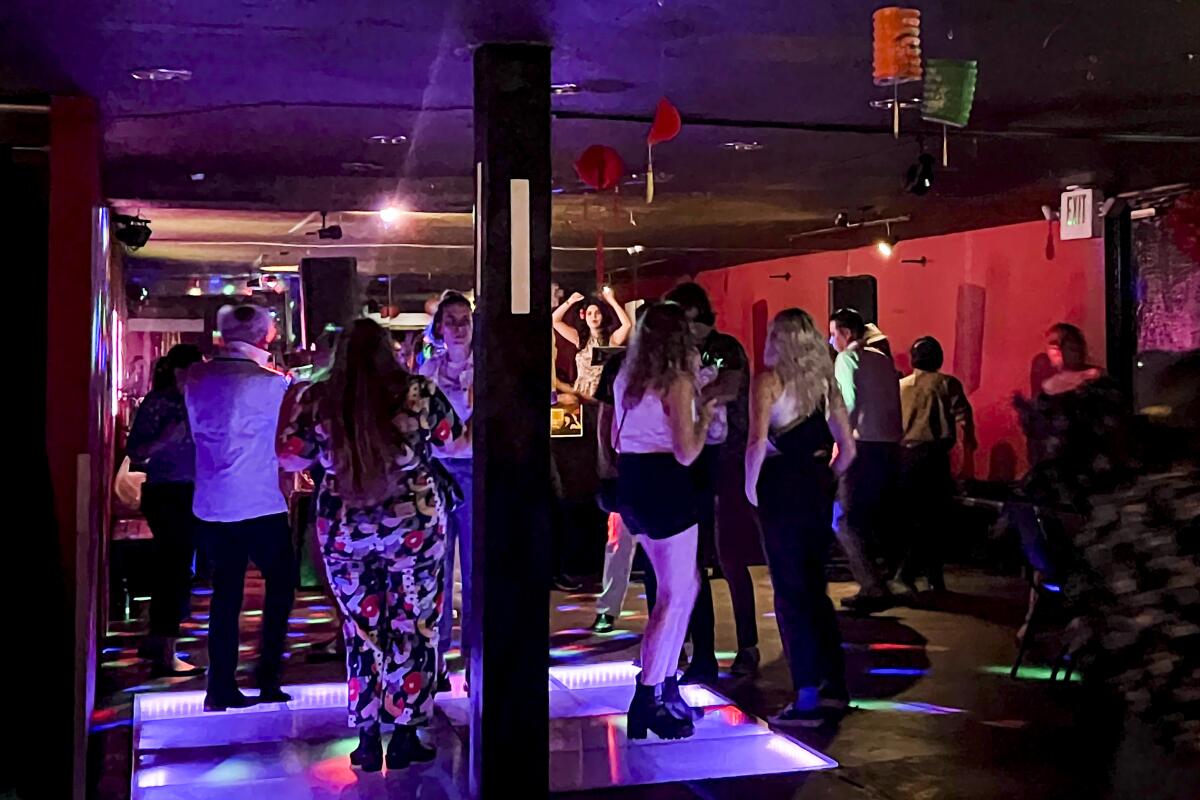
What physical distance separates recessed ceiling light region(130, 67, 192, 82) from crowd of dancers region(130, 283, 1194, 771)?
2.68 feet

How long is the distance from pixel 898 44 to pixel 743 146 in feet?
6.67

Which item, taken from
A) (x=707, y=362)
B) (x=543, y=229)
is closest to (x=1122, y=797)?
(x=543, y=229)

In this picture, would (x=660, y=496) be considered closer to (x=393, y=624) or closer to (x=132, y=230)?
(x=393, y=624)

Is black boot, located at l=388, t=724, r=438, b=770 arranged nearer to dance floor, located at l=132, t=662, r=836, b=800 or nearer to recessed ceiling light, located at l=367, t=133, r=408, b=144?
dance floor, located at l=132, t=662, r=836, b=800

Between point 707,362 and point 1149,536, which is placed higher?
point 707,362

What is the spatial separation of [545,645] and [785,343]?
148 cm

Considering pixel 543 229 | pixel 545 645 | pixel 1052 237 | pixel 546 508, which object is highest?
pixel 1052 237

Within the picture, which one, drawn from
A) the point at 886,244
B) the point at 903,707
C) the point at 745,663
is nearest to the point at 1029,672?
the point at 903,707

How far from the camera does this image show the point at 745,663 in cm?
508

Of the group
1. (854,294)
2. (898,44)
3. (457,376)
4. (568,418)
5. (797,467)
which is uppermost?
(898,44)

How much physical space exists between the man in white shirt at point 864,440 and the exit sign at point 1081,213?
1319mm

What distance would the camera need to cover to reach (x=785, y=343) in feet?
13.9

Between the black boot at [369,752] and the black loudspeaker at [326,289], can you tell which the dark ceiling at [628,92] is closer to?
the black loudspeaker at [326,289]

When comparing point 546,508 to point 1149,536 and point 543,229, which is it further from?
point 1149,536
